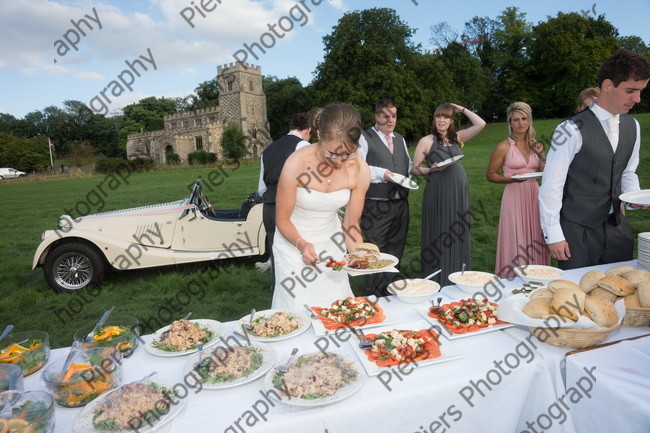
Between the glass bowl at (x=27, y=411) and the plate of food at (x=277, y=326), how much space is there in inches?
34.4

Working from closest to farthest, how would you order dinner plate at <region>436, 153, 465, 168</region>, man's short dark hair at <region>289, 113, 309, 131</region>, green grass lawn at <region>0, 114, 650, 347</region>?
dinner plate at <region>436, 153, 465, 168</region> → man's short dark hair at <region>289, 113, 309, 131</region> → green grass lawn at <region>0, 114, 650, 347</region>

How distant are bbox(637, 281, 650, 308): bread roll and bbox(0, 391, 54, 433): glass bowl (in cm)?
245

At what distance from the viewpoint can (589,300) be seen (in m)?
1.77

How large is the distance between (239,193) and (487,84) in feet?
121

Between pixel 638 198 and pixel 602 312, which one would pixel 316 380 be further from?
pixel 638 198

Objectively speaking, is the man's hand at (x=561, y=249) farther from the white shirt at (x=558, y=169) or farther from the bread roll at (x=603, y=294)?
the bread roll at (x=603, y=294)

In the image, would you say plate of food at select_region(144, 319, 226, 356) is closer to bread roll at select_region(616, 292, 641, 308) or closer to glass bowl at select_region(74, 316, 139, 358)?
glass bowl at select_region(74, 316, 139, 358)

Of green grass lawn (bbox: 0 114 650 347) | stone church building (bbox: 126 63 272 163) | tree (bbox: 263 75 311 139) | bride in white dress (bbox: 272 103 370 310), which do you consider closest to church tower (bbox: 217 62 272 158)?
stone church building (bbox: 126 63 272 163)

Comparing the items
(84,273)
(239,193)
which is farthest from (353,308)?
(239,193)

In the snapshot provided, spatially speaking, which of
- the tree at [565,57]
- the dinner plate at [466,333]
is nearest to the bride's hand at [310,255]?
the dinner plate at [466,333]

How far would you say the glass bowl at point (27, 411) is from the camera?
118 cm

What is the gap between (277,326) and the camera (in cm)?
200

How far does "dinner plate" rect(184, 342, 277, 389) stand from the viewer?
1530mm

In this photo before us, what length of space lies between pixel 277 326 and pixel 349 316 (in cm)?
38
